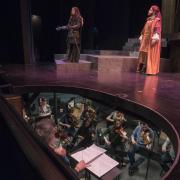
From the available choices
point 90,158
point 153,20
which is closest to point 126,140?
point 90,158

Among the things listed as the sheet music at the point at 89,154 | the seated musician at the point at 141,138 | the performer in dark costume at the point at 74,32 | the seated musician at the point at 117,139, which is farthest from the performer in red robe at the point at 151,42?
the sheet music at the point at 89,154

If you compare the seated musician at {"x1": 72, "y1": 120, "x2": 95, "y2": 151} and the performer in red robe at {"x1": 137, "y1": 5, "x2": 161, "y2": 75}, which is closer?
the performer in red robe at {"x1": 137, "y1": 5, "x2": 161, "y2": 75}

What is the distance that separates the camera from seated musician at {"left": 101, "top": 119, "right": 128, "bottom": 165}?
3.93m

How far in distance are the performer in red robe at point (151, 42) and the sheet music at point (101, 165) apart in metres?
2.24

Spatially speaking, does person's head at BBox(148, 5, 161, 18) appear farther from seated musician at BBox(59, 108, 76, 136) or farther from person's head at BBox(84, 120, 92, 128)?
seated musician at BBox(59, 108, 76, 136)

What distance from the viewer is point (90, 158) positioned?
7.38ft

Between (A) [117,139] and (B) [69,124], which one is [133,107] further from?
(B) [69,124]

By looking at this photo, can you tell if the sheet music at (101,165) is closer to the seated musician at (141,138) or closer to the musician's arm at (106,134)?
the seated musician at (141,138)

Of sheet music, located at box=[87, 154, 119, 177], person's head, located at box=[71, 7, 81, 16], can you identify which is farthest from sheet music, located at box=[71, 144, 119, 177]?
person's head, located at box=[71, 7, 81, 16]

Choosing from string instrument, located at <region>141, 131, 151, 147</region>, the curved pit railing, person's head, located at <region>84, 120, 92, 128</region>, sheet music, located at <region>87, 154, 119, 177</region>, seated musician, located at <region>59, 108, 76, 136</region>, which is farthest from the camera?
seated musician, located at <region>59, 108, 76, 136</region>

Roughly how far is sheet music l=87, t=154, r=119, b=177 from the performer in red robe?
7.36 feet

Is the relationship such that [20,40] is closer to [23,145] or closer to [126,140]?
[126,140]

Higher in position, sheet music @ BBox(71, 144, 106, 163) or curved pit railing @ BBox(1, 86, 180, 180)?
curved pit railing @ BBox(1, 86, 180, 180)

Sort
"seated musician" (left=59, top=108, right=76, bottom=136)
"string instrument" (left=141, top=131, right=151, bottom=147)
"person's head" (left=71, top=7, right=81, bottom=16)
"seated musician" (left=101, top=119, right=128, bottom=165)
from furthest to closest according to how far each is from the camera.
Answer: "seated musician" (left=59, top=108, right=76, bottom=136)
"person's head" (left=71, top=7, right=81, bottom=16)
"seated musician" (left=101, top=119, right=128, bottom=165)
"string instrument" (left=141, top=131, right=151, bottom=147)
